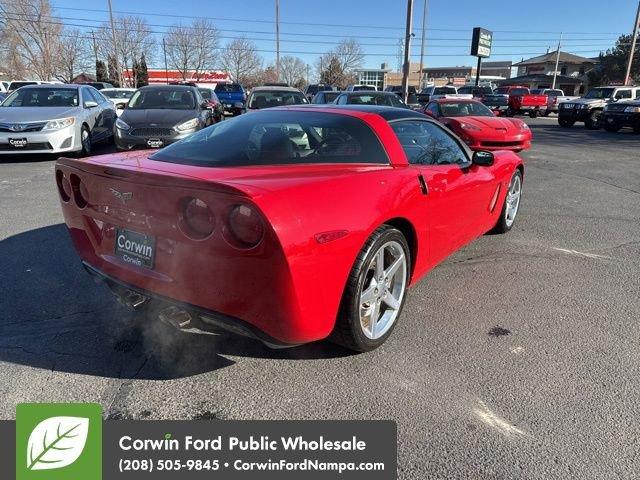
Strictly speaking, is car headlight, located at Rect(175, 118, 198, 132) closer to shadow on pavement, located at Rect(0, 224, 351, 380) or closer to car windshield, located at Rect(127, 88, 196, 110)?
car windshield, located at Rect(127, 88, 196, 110)

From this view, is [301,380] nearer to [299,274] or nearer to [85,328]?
[299,274]

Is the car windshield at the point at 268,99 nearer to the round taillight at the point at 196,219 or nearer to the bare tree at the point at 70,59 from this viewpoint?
the round taillight at the point at 196,219

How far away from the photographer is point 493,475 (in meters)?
1.91

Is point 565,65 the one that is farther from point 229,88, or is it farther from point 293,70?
point 229,88

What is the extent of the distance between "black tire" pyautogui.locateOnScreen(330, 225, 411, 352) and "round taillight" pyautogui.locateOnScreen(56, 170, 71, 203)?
5.81ft

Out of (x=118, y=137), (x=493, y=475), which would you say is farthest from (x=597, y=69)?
(x=493, y=475)

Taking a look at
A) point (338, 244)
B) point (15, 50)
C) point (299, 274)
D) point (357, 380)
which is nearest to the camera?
point (299, 274)

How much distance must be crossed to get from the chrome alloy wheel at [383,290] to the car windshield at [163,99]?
331 inches

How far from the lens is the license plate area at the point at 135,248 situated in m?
2.32

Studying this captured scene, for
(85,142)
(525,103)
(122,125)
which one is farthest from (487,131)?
(525,103)

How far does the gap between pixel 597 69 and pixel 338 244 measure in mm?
74139

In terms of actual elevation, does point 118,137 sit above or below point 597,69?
below

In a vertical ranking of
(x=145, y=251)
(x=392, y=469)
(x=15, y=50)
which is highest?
(x=15, y=50)

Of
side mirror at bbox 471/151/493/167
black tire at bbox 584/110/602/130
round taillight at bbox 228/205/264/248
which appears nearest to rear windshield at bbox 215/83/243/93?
black tire at bbox 584/110/602/130
